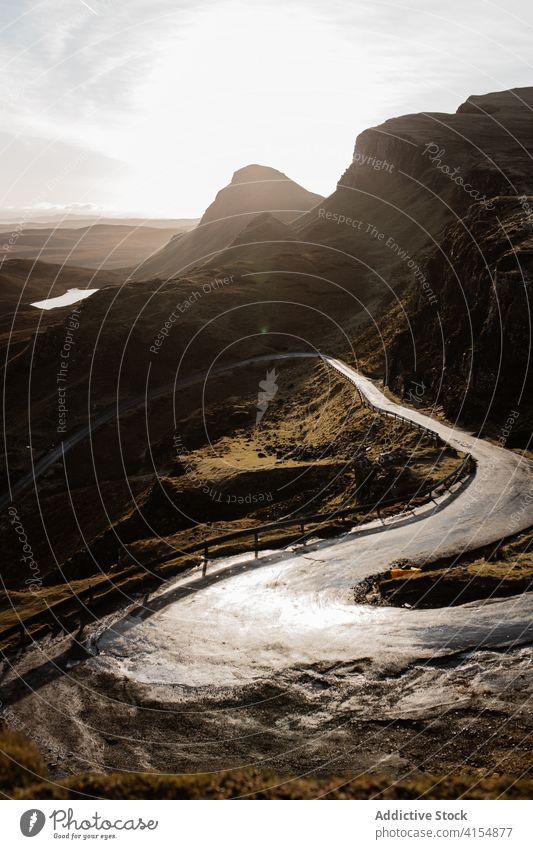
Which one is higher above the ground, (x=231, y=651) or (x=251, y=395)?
(x=251, y=395)

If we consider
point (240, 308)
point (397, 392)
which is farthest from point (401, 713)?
point (240, 308)

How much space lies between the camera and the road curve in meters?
28.3

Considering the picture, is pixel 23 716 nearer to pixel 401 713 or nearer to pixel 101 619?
pixel 101 619

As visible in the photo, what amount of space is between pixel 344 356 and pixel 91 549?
63270 mm

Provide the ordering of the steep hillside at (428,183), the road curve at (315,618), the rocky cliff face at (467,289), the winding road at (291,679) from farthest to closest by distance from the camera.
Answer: the steep hillside at (428,183) → the rocky cliff face at (467,289) → the road curve at (315,618) → the winding road at (291,679)

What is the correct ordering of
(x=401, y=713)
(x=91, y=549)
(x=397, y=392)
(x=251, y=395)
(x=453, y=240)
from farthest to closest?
(x=251, y=395), (x=453, y=240), (x=397, y=392), (x=91, y=549), (x=401, y=713)

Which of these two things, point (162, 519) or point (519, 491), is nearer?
point (519, 491)

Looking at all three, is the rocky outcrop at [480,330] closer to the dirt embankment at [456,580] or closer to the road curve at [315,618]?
the road curve at [315,618]

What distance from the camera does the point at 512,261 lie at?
226 feet

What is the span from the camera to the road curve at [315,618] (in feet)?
92.8
